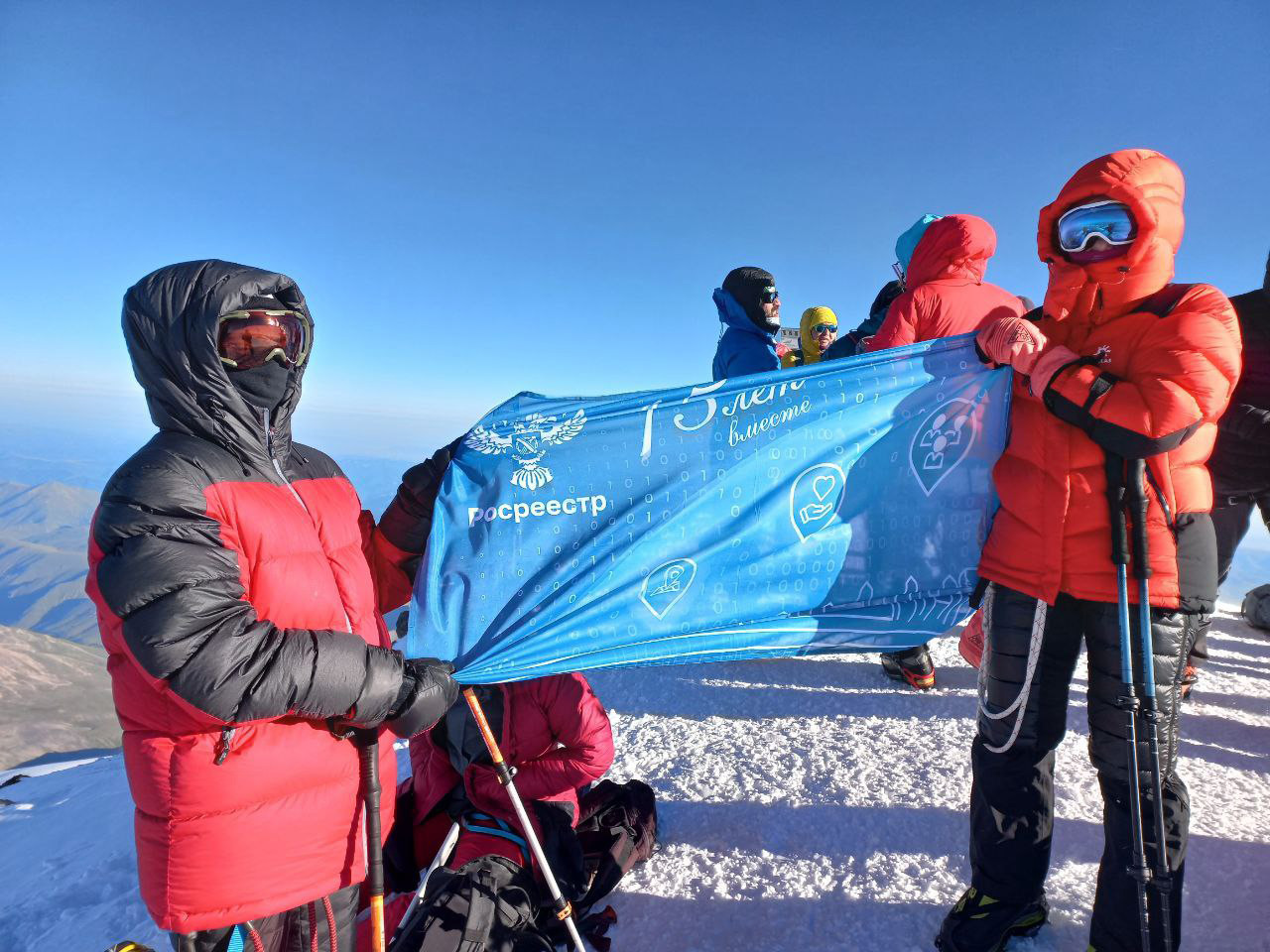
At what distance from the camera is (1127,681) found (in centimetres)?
191

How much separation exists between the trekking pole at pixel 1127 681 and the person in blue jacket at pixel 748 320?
11.0 ft

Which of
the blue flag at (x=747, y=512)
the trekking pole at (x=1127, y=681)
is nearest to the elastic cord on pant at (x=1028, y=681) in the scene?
the trekking pole at (x=1127, y=681)

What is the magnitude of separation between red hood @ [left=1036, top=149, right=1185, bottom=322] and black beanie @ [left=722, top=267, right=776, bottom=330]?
3236 millimetres

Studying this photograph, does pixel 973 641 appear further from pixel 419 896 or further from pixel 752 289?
pixel 752 289

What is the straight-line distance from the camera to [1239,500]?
12.6 feet

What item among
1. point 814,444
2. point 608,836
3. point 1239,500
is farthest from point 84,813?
point 1239,500

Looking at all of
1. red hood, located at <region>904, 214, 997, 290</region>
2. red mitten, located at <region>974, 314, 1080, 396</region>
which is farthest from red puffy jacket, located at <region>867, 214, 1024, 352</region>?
red mitten, located at <region>974, 314, 1080, 396</region>

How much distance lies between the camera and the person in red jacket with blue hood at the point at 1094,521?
1830 mm

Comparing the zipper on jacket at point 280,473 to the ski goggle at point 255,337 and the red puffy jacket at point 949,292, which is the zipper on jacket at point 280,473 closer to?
the ski goggle at point 255,337

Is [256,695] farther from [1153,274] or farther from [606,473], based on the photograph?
[1153,274]

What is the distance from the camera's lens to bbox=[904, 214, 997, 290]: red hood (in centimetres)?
294

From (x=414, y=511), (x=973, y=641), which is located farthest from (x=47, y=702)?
(x=973, y=641)

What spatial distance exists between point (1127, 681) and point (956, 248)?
81.9 inches

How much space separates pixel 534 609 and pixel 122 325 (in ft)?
5.09
